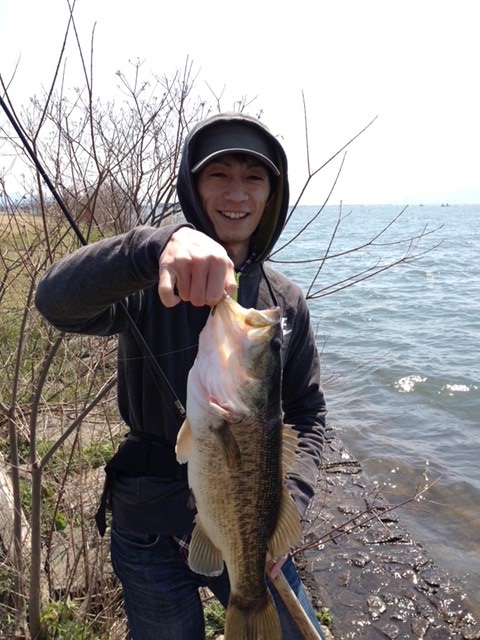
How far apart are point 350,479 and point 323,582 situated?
90.8 inches

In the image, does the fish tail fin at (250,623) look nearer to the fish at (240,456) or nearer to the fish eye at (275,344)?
the fish at (240,456)

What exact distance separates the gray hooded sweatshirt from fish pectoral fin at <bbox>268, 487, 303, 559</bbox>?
34 centimetres

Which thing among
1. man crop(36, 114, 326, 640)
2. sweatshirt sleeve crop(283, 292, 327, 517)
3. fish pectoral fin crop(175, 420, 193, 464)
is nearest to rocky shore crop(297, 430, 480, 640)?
sweatshirt sleeve crop(283, 292, 327, 517)

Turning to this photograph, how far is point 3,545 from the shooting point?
13.0 ft

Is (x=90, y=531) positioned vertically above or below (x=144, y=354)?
below

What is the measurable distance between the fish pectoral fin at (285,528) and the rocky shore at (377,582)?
2.18 metres

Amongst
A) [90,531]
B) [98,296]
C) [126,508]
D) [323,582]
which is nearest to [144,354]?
[98,296]

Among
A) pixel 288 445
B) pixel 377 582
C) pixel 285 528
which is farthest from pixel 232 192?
pixel 377 582

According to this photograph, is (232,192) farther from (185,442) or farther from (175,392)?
(185,442)

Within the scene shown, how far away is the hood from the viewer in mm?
2643

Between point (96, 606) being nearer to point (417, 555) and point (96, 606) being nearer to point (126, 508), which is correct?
point (126, 508)

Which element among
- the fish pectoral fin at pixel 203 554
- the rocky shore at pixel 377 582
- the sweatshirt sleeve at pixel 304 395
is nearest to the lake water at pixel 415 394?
the rocky shore at pixel 377 582

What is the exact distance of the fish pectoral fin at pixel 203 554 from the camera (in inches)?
88.6

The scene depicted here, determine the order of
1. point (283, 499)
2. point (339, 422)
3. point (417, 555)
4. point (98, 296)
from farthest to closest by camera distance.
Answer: point (339, 422), point (417, 555), point (283, 499), point (98, 296)
